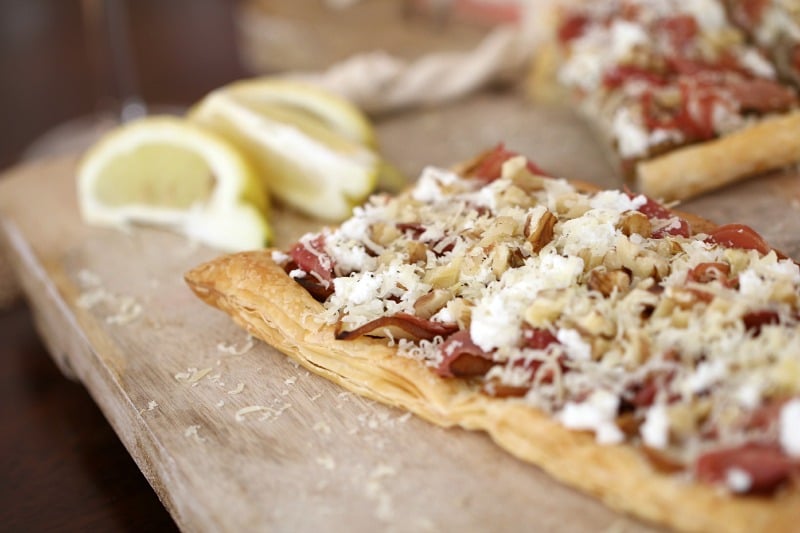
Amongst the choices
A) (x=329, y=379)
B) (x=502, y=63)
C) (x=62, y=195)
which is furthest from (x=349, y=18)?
(x=329, y=379)

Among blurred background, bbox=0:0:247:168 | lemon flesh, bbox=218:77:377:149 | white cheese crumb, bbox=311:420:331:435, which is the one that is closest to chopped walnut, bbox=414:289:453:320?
white cheese crumb, bbox=311:420:331:435

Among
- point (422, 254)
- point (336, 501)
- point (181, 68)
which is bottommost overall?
point (181, 68)

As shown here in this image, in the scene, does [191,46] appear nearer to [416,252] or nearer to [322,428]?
[416,252]

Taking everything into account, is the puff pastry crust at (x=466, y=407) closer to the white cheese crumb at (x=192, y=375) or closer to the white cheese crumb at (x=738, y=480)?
the white cheese crumb at (x=738, y=480)

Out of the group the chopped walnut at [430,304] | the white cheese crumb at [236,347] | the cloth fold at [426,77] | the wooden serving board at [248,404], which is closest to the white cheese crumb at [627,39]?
the wooden serving board at [248,404]

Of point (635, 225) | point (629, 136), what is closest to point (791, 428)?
point (635, 225)

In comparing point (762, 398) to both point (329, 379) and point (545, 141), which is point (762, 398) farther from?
point (545, 141)

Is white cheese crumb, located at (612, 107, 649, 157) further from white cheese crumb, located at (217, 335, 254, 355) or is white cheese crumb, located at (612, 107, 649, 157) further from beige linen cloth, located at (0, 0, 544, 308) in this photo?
white cheese crumb, located at (217, 335, 254, 355)
